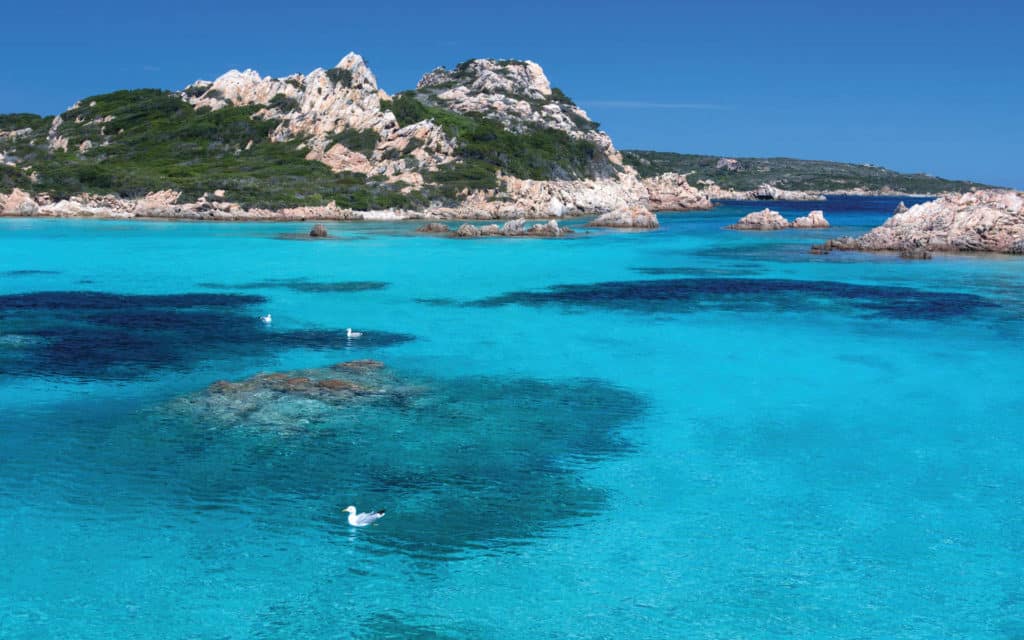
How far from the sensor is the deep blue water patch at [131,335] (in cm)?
2855

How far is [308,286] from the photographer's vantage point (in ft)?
167

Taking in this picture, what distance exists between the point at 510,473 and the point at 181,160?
138 metres

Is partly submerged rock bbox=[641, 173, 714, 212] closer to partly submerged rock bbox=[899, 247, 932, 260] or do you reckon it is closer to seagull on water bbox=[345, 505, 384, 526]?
Answer: partly submerged rock bbox=[899, 247, 932, 260]

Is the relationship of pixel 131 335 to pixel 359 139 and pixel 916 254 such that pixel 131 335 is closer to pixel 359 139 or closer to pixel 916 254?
A: pixel 916 254

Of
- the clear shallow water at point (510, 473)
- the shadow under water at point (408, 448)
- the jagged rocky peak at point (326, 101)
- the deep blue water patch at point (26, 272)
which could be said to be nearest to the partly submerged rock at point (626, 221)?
the jagged rocky peak at point (326, 101)

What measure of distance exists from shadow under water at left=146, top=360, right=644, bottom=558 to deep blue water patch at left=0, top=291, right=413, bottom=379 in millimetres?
5455

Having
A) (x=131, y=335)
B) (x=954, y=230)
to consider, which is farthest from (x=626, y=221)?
(x=131, y=335)

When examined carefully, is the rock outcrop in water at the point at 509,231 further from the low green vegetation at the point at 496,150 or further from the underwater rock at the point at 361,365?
the underwater rock at the point at 361,365

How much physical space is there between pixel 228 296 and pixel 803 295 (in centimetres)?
3104

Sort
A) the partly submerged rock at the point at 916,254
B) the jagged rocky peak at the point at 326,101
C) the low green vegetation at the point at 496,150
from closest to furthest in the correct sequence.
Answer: the partly submerged rock at the point at 916,254, the low green vegetation at the point at 496,150, the jagged rocky peak at the point at 326,101

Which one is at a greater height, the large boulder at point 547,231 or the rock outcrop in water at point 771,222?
the rock outcrop in water at point 771,222

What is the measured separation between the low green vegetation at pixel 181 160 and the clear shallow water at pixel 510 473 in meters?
83.9

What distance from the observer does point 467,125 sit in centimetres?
16938

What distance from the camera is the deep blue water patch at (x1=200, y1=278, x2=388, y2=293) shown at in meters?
49.1
